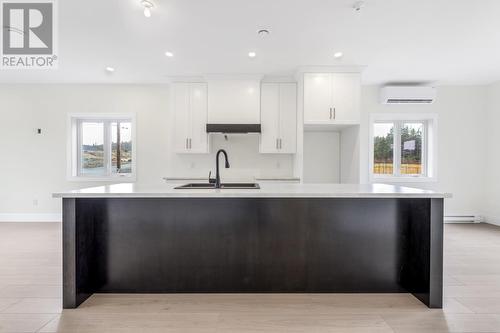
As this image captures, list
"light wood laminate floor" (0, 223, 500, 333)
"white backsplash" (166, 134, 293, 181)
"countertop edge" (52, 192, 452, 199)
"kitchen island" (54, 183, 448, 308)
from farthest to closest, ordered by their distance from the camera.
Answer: "white backsplash" (166, 134, 293, 181) < "kitchen island" (54, 183, 448, 308) < "countertop edge" (52, 192, 452, 199) < "light wood laminate floor" (0, 223, 500, 333)

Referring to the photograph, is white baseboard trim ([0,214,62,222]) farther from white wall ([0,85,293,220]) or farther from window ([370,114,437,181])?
window ([370,114,437,181])

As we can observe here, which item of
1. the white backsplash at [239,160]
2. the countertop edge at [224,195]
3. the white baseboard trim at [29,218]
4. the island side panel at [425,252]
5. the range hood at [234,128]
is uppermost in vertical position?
the range hood at [234,128]

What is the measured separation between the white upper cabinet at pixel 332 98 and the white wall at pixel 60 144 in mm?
1074

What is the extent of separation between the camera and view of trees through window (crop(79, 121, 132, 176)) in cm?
524

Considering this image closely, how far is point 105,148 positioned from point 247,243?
419 cm

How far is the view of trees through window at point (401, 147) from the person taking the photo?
5.24 m

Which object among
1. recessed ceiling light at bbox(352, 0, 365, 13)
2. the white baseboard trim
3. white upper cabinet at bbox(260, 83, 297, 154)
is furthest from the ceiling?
the white baseboard trim

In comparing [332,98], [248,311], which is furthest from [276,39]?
[248,311]

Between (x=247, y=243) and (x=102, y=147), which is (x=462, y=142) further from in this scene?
(x=102, y=147)

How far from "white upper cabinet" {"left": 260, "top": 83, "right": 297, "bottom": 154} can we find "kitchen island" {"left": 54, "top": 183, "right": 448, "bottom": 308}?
2.55 meters

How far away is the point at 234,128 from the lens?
14.6ft

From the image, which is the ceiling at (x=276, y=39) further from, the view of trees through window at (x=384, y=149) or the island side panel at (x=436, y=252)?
the island side panel at (x=436, y=252)

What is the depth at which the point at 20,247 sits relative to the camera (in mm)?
3543

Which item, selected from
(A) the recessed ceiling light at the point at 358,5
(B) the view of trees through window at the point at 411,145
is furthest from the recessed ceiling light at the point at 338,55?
(B) the view of trees through window at the point at 411,145
